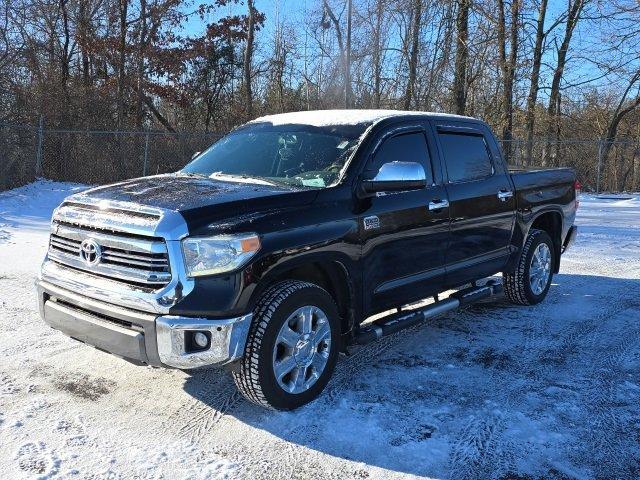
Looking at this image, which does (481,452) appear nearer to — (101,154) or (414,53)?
(101,154)

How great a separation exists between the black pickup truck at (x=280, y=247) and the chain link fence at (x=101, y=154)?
1008cm

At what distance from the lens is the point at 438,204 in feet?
15.9

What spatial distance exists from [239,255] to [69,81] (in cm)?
2140

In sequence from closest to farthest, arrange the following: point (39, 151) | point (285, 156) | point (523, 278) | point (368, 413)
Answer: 1. point (368, 413)
2. point (285, 156)
3. point (523, 278)
4. point (39, 151)

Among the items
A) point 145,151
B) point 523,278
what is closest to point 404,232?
point 523,278

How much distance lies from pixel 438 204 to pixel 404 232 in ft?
1.78

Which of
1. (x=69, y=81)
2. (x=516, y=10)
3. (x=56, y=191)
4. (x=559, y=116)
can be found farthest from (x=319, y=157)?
(x=559, y=116)

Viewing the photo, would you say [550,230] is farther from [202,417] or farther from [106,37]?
[106,37]

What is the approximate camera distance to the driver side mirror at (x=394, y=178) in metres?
4.12

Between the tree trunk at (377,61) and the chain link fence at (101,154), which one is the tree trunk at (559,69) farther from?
the tree trunk at (377,61)

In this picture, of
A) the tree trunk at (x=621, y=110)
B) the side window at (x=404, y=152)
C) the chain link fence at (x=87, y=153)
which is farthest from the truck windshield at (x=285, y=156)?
the tree trunk at (x=621, y=110)

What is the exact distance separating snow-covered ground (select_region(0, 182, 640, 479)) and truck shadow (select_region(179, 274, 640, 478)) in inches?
0.5

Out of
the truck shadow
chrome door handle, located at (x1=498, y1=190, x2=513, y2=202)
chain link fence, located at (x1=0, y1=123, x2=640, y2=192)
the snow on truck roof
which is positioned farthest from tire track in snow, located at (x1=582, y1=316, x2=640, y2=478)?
chain link fence, located at (x1=0, y1=123, x2=640, y2=192)

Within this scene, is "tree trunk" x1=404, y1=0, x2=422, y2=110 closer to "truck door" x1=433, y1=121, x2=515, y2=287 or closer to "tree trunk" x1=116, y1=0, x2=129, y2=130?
"tree trunk" x1=116, y1=0, x2=129, y2=130
